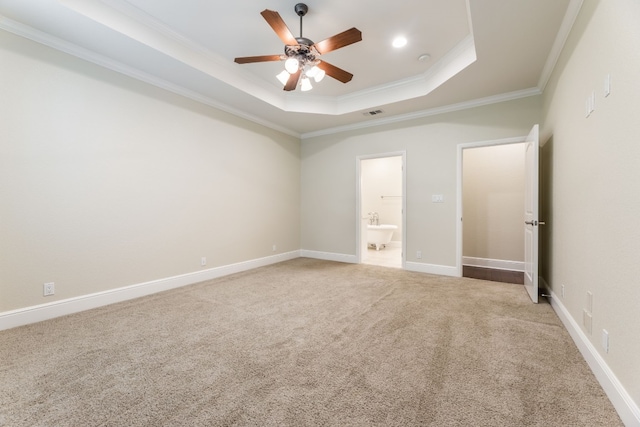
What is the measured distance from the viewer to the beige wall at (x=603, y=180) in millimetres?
1400

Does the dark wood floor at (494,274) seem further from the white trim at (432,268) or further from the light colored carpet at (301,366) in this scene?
the light colored carpet at (301,366)

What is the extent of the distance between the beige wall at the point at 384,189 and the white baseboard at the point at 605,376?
526 centimetres

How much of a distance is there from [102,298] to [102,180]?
1.31m

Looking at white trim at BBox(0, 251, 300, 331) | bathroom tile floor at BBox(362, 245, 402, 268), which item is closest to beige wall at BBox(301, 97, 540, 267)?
bathroom tile floor at BBox(362, 245, 402, 268)

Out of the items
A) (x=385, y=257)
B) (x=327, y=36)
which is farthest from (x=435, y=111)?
(x=385, y=257)

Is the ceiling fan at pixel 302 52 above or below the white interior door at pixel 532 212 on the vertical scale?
above

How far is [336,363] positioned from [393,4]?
311 cm

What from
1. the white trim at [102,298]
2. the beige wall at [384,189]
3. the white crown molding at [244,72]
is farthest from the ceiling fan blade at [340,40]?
the beige wall at [384,189]

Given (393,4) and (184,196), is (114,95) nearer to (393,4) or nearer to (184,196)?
(184,196)

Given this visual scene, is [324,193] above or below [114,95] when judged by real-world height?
below

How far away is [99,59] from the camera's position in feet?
9.77

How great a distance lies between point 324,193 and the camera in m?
5.76

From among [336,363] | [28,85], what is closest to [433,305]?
[336,363]

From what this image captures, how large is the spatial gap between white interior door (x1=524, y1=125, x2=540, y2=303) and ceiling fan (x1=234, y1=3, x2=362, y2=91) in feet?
7.48
